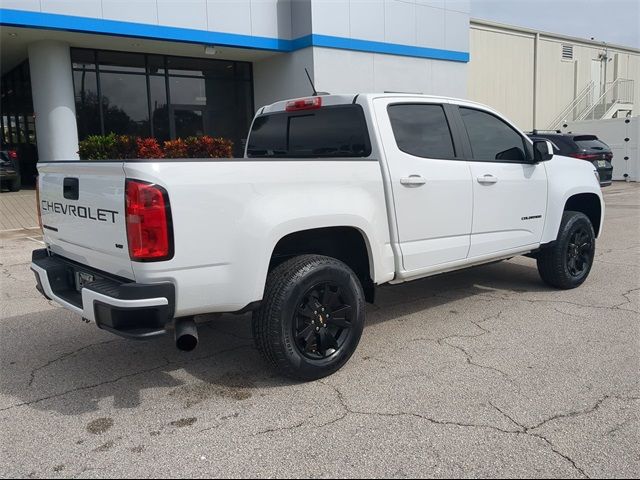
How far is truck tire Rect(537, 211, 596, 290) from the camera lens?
237 inches

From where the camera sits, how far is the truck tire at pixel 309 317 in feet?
12.2

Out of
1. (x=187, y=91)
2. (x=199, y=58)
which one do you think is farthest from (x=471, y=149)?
(x=187, y=91)

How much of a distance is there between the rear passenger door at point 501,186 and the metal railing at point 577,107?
2489 cm

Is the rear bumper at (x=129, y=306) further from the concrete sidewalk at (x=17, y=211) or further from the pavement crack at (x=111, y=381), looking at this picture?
the concrete sidewalk at (x=17, y=211)

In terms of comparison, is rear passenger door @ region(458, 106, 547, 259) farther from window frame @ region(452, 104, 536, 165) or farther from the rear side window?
the rear side window

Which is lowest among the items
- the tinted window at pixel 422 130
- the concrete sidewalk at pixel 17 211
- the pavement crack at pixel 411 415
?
the pavement crack at pixel 411 415

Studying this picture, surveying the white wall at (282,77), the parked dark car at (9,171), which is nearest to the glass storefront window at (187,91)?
the white wall at (282,77)

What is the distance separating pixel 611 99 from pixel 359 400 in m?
31.8

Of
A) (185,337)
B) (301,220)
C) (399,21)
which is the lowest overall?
(185,337)

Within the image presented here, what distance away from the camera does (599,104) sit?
97.7 ft

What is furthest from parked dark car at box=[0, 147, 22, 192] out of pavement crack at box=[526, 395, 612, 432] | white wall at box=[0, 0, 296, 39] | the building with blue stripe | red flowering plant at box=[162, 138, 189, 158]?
pavement crack at box=[526, 395, 612, 432]

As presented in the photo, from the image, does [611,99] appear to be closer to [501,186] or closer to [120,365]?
[501,186]

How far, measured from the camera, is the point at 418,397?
12.0ft

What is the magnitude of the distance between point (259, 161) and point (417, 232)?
1566mm
